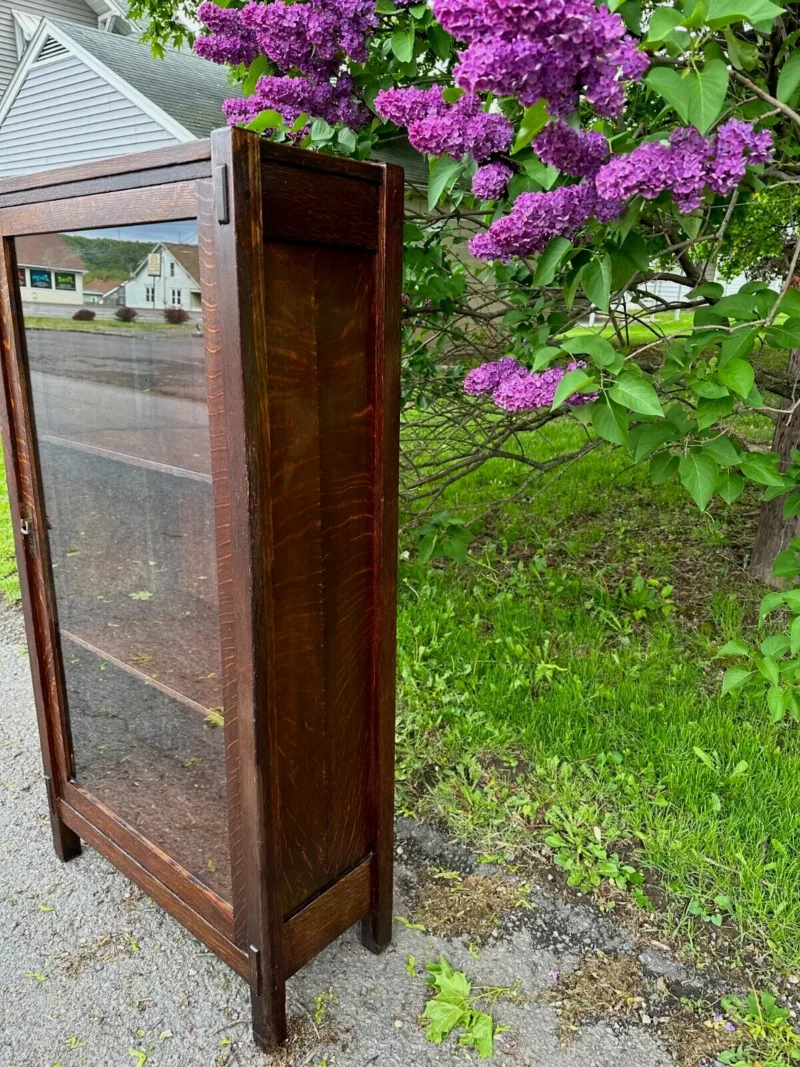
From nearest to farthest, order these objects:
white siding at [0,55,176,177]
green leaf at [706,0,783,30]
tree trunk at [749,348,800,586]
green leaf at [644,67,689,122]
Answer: green leaf at [706,0,783,30] → green leaf at [644,67,689,122] → tree trunk at [749,348,800,586] → white siding at [0,55,176,177]

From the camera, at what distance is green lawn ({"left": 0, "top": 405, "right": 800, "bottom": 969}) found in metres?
1.95

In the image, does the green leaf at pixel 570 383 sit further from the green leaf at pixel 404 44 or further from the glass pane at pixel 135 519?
the green leaf at pixel 404 44

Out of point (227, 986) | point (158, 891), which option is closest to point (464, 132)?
point (158, 891)

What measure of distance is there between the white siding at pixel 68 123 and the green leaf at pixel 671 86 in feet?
29.7

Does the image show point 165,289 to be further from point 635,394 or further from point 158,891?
point 158,891

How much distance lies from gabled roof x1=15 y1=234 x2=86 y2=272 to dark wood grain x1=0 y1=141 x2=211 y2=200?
3.8 inches

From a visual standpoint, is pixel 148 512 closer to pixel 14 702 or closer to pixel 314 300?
pixel 314 300

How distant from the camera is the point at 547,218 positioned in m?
1.33

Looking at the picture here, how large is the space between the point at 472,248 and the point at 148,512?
2.94 feet

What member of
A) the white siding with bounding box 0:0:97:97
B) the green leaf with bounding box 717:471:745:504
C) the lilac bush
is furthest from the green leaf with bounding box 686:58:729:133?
Answer: the white siding with bounding box 0:0:97:97

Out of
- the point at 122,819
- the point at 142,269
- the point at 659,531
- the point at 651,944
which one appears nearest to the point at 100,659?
the point at 122,819

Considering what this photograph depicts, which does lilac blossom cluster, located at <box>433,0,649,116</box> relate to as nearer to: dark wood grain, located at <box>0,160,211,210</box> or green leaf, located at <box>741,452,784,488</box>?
dark wood grain, located at <box>0,160,211,210</box>

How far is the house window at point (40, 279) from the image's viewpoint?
5.19 ft

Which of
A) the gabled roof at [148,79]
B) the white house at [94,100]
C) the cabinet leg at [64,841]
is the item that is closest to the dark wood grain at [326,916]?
the cabinet leg at [64,841]
